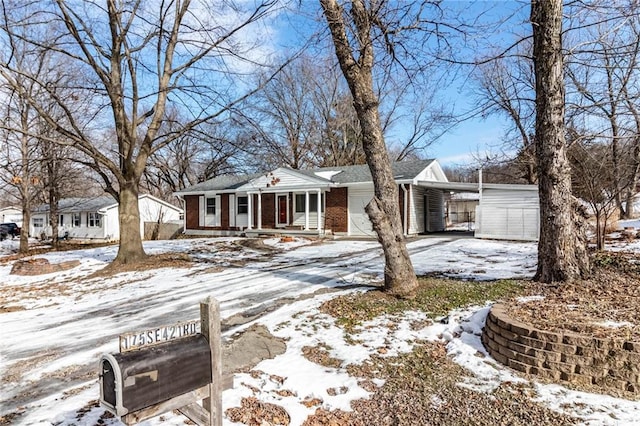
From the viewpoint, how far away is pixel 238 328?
5277 millimetres

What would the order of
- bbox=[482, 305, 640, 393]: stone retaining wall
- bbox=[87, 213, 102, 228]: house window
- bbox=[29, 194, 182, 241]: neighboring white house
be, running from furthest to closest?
1. bbox=[87, 213, 102, 228]: house window
2. bbox=[29, 194, 182, 241]: neighboring white house
3. bbox=[482, 305, 640, 393]: stone retaining wall

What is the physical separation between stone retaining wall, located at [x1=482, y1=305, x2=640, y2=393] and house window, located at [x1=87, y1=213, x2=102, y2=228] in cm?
3314

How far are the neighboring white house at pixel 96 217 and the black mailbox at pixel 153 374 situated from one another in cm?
2881

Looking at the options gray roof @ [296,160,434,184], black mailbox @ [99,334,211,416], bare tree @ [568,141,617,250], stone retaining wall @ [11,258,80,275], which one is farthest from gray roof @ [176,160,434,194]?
black mailbox @ [99,334,211,416]

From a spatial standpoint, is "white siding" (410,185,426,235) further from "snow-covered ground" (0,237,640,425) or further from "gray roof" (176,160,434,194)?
"snow-covered ground" (0,237,640,425)

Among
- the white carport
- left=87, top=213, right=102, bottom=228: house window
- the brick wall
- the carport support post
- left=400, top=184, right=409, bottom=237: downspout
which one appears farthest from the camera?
left=87, top=213, right=102, bottom=228: house window

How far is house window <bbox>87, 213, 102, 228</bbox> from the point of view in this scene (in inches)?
Answer: 1219

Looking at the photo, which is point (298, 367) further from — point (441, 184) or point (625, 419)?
point (441, 184)

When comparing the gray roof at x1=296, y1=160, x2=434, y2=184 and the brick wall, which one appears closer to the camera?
the gray roof at x1=296, y1=160, x2=434, y2=184

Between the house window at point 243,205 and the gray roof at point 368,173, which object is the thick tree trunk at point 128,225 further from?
the house window at point 243,205

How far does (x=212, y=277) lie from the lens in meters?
9.17

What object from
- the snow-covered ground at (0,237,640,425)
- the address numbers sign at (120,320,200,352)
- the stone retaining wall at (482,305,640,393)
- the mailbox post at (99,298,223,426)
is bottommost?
the snow-covered ground at (0,237,640,425)

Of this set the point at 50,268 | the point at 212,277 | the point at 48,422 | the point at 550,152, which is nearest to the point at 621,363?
the point at 550,152

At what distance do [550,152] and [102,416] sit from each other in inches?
251
